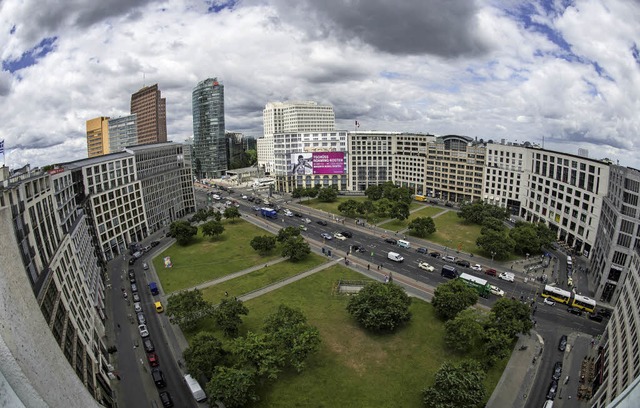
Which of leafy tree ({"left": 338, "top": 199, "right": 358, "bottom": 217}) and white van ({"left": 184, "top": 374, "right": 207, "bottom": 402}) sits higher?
leafy tree ({"left": 338, "top": 199, "right": 358, "bottom": 217})

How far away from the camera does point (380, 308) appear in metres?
69.4

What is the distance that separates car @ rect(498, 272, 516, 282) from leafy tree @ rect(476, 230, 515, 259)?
28.7ft

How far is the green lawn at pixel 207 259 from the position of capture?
96438mm

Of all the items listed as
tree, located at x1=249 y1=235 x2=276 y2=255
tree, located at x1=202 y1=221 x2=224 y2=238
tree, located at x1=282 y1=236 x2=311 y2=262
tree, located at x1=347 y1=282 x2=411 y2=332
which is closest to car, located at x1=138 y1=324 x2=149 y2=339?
tree, located at x1=347 y1=282 x2=411 y2=332

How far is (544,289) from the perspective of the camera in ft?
275

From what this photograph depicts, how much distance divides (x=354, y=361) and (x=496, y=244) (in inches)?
2399

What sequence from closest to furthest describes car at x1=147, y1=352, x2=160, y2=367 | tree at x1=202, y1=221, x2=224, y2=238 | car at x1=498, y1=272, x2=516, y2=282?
car at x1=147, y1=352, x2=160, y2=367 → car at x1=498, y1=272, x2=516, y2=282 → tree at x1=202, y1=221, x2=224, y2=238

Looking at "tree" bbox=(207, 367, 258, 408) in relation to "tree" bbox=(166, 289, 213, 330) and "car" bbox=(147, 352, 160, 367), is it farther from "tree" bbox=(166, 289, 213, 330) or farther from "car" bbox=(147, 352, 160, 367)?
"tree" bbox=(166, 289, 213, 330)

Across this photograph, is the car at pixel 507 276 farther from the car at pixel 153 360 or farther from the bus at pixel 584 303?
the car at pixel 153 360

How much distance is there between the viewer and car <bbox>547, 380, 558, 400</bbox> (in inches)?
2154

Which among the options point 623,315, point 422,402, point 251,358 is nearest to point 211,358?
point 251,358

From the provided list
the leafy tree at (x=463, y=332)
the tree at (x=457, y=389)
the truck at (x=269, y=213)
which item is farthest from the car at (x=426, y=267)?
the truck at (x=269, y=213)

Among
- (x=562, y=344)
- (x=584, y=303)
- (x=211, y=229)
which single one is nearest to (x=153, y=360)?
(x=211, y=229)

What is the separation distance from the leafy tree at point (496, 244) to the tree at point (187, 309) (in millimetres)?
76158
